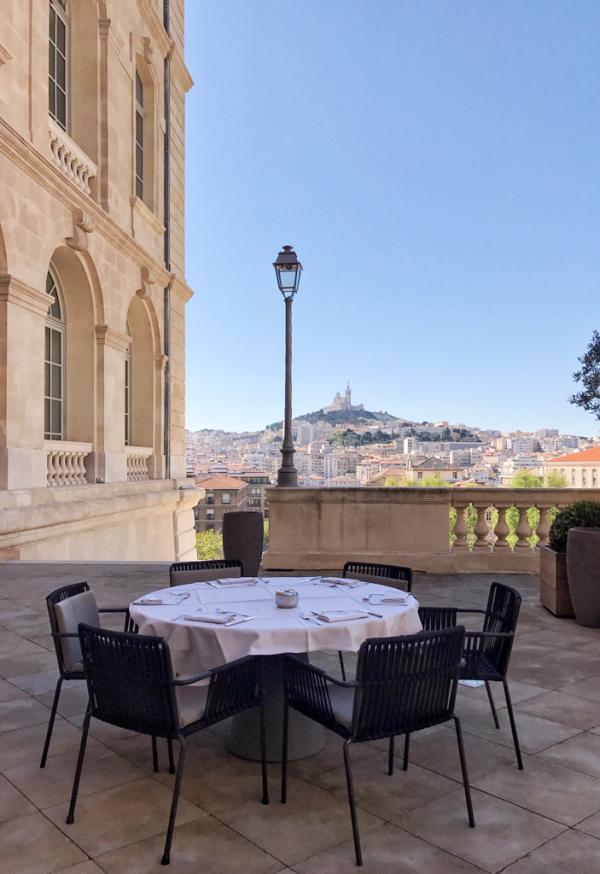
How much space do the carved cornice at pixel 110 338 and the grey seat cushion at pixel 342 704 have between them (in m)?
11.2

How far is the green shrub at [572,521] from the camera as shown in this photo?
7203mm

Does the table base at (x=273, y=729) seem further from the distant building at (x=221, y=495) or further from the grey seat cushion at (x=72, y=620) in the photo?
the distant building at (x=221, y=495)

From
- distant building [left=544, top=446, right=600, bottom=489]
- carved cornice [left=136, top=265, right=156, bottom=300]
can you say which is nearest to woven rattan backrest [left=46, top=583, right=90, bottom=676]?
carved cornice [left=136, top=265, right=156, bottom=300]

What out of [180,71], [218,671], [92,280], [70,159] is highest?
[180,71]

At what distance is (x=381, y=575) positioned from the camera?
17.2 ft

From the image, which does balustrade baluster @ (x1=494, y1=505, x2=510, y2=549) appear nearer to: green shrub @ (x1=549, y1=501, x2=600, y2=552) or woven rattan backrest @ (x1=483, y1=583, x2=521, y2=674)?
green shrub @ (x1=549, y1=501, x2=600, y2=552)

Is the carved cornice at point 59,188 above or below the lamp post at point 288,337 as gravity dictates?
above

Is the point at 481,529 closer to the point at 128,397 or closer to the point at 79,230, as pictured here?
the point at 79,230

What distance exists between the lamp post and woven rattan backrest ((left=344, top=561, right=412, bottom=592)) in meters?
4.80

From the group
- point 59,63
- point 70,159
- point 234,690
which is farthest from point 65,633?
point 59,63

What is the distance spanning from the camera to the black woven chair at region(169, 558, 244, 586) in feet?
16.6

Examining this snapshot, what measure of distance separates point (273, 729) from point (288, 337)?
7.18 metres

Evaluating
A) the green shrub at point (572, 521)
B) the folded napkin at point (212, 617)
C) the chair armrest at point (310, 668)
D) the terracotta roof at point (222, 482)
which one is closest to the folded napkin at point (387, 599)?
the chair armrest at point (310, 668)

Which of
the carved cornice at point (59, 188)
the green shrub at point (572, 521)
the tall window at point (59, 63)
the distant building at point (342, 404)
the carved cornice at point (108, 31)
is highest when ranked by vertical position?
the distant building at point (342, 404)
